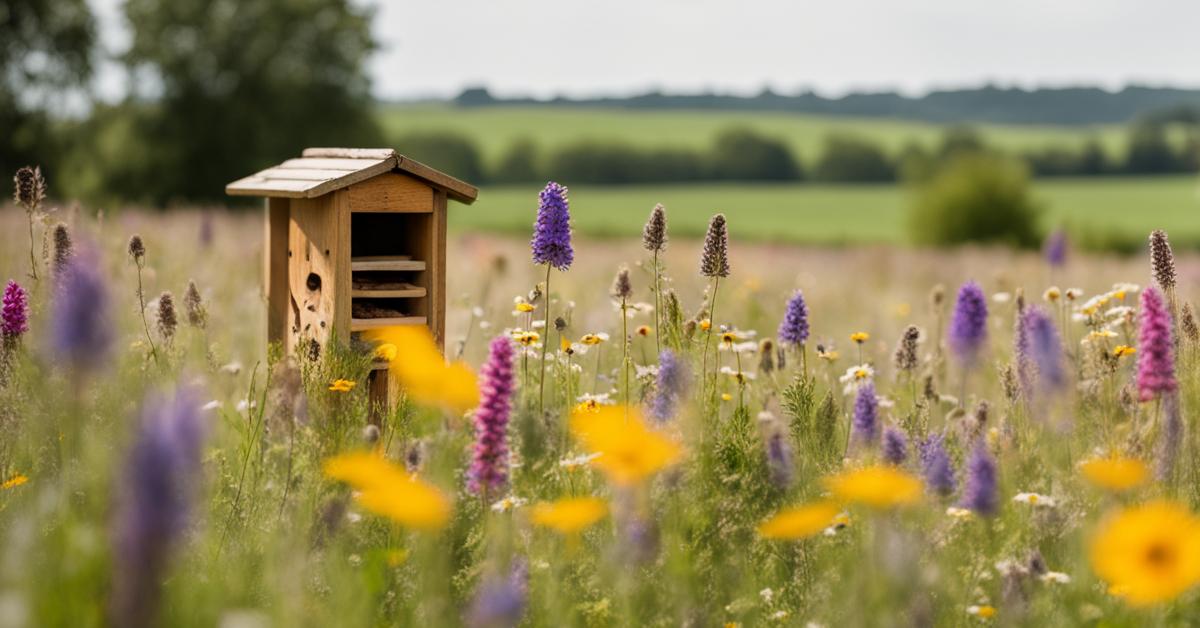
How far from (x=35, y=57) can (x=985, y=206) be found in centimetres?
2702

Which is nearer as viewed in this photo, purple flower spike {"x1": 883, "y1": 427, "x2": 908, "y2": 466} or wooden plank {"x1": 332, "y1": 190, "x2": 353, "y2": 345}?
purple flower spike {"x1": 883, "y1": 427, "x2": 908, "y2": 466}

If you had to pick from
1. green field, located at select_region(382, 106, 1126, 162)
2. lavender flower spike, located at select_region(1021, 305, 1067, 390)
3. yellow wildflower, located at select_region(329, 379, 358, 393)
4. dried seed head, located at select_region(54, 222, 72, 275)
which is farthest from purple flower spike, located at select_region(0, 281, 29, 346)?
green field, located at select_region(382, 106, 1126, 162)

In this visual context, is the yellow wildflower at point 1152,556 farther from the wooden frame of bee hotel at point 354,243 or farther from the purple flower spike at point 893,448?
the wooden frame of bee hotel at point 354,243

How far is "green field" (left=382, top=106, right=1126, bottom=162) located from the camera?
76.2 metres

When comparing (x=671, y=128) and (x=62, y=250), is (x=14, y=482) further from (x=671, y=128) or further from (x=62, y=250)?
(x=671, y=128)

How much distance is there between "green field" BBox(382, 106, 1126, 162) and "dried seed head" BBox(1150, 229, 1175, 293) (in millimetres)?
63123

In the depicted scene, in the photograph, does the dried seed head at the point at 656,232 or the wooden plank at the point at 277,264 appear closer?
the dried seed head at the point at 656,232

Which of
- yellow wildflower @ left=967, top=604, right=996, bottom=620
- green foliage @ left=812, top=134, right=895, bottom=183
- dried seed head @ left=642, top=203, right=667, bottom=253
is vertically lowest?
yellow wildflower @ left=967, top=604, right=996, bottom=620

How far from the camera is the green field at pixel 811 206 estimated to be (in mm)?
50312

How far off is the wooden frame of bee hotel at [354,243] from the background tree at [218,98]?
1365 inches

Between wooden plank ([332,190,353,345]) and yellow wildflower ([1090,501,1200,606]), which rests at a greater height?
wooden plank ([332,190,353,345])

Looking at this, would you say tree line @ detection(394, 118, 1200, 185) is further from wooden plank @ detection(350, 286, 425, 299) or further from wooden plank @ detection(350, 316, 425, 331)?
wooden plank @ detection(350, 316, 425, 331)

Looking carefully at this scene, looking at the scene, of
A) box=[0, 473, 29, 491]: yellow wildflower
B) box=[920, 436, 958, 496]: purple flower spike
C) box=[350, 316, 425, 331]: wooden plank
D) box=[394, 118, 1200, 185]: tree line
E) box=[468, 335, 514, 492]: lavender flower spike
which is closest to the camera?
box=[468, 335, 514, 492]: lavender flower spike

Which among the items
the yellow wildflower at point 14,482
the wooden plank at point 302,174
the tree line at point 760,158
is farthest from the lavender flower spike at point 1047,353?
the tree line at point 760,158
